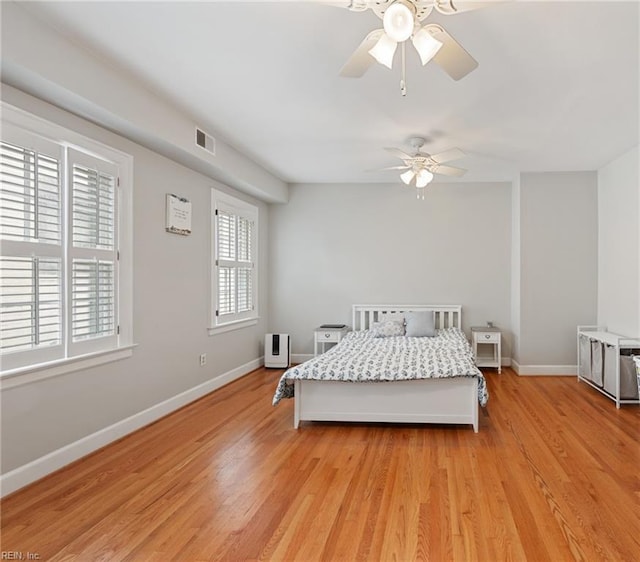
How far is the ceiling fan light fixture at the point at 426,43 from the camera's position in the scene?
213 centimetres

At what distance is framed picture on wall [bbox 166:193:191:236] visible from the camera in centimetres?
448

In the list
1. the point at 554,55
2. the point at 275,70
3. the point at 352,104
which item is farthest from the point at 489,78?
the point at 275,70

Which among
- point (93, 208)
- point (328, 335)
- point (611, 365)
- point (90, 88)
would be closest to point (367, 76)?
point (90, 88)

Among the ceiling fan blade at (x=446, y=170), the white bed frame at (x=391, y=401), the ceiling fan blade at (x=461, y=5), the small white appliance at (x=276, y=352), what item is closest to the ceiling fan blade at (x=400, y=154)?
the ceiling fan blade at (x=446, y=170)

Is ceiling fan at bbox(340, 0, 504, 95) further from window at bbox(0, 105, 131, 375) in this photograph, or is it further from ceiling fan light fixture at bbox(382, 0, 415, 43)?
window at bbox(0, 105, 131, 375)

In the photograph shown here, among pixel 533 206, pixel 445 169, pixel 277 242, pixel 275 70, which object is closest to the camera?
pixel 275 70

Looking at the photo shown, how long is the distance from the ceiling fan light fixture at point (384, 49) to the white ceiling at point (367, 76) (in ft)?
1.59

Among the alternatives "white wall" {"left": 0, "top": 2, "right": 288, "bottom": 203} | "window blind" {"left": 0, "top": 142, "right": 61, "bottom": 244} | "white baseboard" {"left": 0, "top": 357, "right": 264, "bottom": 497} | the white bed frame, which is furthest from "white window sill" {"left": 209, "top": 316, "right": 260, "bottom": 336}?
"window blind" {"left": 0, "top": 142, "right": 61, "bottom": 244}

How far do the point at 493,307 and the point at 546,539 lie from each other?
4788 millimetres

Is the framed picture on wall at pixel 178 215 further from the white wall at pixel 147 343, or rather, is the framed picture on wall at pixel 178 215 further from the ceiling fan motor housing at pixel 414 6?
the ceiling fan motor housing at pixel 414 6

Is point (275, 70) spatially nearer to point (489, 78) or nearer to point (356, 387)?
point (489, 78)

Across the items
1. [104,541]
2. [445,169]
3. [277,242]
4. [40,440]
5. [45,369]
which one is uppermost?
[445,169]

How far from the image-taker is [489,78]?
10.9ft

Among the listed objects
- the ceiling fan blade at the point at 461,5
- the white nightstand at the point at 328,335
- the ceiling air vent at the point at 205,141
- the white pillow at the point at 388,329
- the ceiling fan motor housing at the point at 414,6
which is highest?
the ceiling air vent at the point at 205,141
